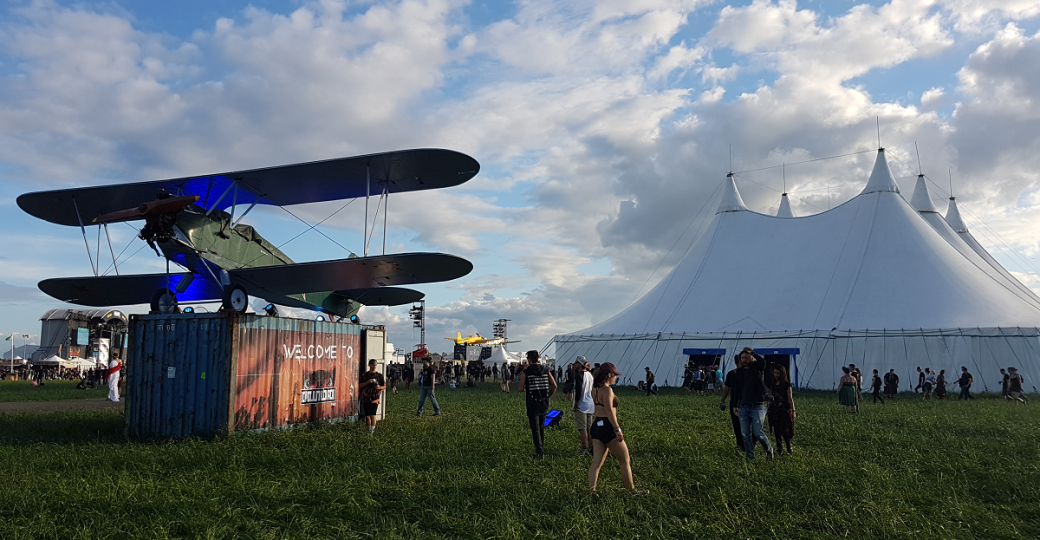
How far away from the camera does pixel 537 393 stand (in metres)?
7.95

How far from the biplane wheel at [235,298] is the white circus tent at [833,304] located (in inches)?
614

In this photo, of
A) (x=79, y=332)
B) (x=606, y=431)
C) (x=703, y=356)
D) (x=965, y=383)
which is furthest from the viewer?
(x=79, y=332)

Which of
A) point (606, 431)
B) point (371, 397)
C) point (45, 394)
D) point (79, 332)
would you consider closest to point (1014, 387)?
point (606, 431)

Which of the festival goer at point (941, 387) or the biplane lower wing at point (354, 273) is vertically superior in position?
the biplane lower wing at point (354, 273)

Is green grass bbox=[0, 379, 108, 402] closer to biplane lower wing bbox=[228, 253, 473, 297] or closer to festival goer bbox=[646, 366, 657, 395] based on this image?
biplane lower wing bbox=[228, 253, 473, 297]

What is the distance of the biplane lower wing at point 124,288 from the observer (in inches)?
555

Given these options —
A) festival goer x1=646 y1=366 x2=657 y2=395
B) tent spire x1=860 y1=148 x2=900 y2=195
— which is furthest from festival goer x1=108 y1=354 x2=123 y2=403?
tent spire x1=860 y1=148 x2=900 y2=195

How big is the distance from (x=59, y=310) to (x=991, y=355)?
235 ft

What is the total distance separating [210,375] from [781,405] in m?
8.11

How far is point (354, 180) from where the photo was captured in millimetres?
13625

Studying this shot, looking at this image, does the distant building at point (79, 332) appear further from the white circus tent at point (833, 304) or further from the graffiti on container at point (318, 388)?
the graffiti on container at point (318, 388)

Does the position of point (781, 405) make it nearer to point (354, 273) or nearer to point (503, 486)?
point (503, 486)

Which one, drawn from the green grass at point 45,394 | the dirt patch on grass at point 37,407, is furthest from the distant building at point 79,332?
the dirt patch on grass at point 37,407

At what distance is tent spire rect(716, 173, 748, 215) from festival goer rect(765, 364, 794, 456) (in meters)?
21.8
